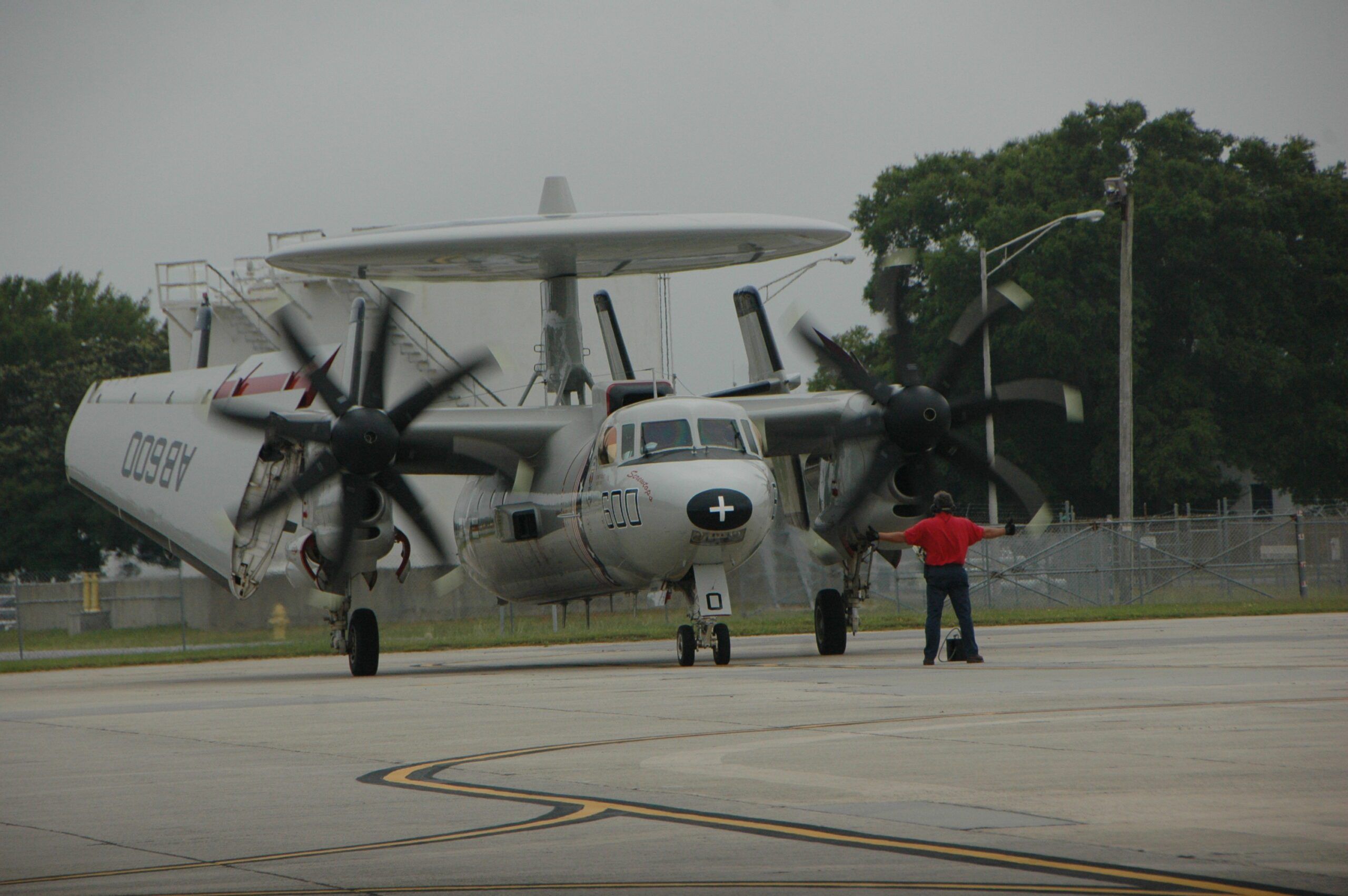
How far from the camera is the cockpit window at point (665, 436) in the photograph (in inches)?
832

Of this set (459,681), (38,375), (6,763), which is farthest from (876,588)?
(38,375)

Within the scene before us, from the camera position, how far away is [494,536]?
25.7 metres

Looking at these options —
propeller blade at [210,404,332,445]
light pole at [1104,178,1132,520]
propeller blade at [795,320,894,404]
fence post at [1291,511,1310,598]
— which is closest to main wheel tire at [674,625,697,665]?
propeller blade at [795,320,894,404]

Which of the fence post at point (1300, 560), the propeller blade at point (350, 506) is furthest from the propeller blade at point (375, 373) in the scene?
the fence post at point (1300, 560)

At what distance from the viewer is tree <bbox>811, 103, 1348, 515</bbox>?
6375 cm

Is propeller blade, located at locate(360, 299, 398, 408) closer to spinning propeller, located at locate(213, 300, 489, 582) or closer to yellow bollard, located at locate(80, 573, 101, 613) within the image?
spinning propeller, located at locate(213, 300, 489, 582)

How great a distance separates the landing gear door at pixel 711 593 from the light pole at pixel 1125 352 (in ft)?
71.4

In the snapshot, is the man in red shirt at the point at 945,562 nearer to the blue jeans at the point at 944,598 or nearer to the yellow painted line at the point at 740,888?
the blue jeans at the point at 944,598

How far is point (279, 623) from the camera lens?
143 feet

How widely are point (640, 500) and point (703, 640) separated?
2083mm

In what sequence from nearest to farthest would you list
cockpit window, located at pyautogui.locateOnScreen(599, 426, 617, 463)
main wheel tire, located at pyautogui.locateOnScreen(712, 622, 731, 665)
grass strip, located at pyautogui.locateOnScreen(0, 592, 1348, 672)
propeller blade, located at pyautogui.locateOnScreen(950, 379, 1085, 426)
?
main wheel tire, located at pyautogui.locateOnScreen(712, 622, 731, 665) → cockpit window, located at pyautogui.locateOnScreen(599, 426, 617, 463) → propeller blade, located at pyautogui.locateOnScreen(950, 379, 1085, 426) → grass strip, located at pyautogui.locateOnScreen(0, 592, 1348, 672)

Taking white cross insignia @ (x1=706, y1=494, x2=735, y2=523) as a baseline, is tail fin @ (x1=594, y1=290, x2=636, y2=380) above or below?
above

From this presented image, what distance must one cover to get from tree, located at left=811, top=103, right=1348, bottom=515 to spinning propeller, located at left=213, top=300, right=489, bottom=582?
4357 centimetres

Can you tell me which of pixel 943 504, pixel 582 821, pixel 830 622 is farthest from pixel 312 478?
pixel 582 821
